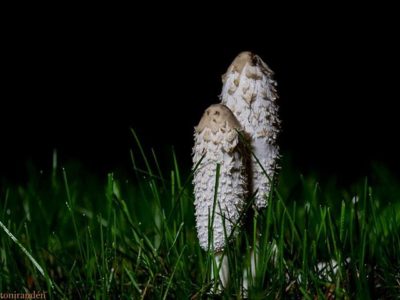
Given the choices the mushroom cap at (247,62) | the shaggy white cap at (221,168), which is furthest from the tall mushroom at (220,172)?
the mushroom cap at (247,62)

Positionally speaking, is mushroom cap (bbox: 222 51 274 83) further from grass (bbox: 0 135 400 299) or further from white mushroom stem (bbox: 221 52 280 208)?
grass (bbox: 0 135 400 299)

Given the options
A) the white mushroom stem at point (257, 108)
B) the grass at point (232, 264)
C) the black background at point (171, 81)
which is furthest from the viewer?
the black background at point (171, 81)

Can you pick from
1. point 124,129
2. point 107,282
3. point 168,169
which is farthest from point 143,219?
point 124,129

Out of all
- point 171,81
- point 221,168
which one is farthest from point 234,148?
point 171,81

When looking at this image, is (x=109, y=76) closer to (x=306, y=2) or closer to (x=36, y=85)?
(x=36, y=85)

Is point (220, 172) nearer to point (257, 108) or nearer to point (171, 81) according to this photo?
point (257, 108)

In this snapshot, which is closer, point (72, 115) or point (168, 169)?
point (168, 169)

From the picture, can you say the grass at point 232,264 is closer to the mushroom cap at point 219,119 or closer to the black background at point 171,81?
the mushroom cap at point 219,119
